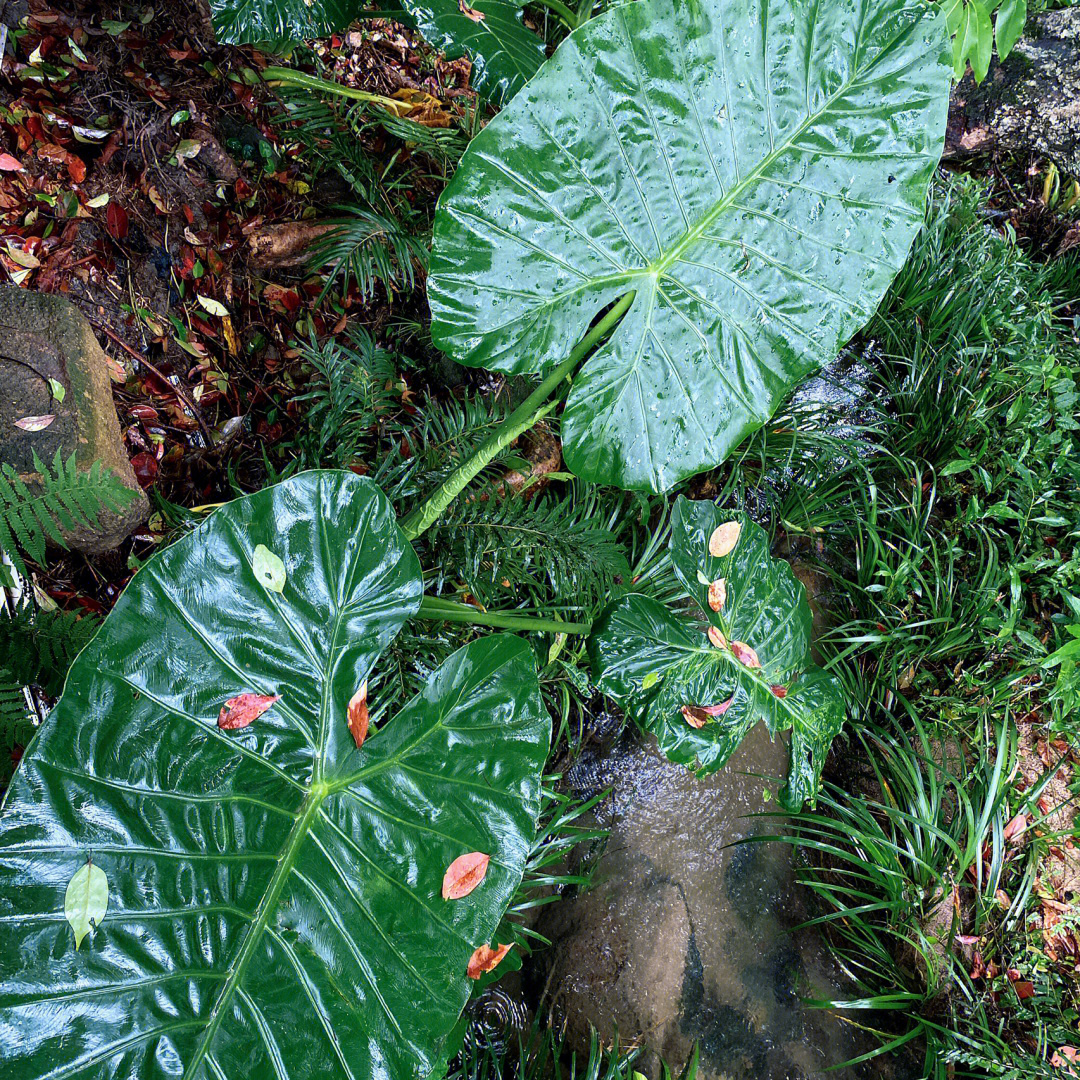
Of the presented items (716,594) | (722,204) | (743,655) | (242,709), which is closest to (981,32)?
(722,204)

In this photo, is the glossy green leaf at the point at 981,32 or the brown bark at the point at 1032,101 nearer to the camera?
the glossy green leaf at the point at 981,32

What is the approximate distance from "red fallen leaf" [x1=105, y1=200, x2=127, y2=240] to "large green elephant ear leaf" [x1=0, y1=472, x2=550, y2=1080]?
49.6 inches

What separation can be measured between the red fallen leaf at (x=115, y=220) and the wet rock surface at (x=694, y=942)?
1932mm

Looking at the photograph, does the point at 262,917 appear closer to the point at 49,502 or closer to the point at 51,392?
the point at 49,502

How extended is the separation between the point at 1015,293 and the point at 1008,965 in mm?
2319

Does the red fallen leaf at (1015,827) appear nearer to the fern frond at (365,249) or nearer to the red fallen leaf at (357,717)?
the red fallen leaf at (357,717)

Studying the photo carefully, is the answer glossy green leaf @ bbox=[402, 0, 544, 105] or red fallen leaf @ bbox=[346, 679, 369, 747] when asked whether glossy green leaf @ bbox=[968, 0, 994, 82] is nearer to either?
glossy green leaf @ bbox=[402, 0, 544, 105]

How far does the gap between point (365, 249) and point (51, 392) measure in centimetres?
91

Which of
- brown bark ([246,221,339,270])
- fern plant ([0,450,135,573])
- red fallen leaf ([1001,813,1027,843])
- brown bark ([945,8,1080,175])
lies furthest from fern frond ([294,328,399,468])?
brown bark ([945,8,1080,175])

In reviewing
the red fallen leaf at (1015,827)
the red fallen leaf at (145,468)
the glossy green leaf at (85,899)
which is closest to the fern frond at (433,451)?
the red fallen leaf at (145,468)

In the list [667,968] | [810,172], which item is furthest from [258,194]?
[667,968]

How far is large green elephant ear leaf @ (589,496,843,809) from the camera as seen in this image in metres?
1.46

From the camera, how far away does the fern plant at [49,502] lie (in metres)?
1.14

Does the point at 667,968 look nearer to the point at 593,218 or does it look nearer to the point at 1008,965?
the point at 1008,965
